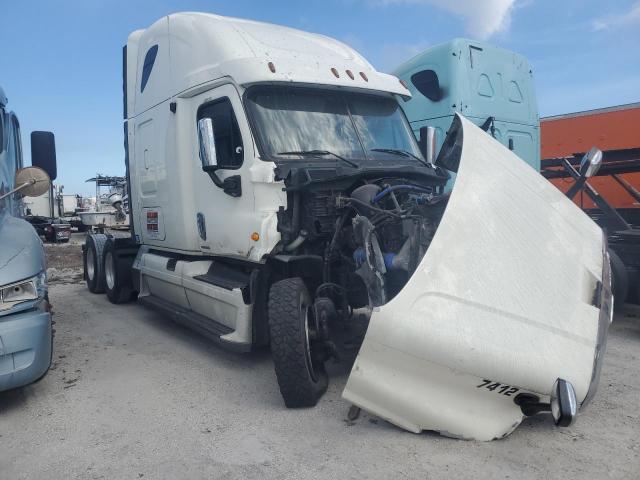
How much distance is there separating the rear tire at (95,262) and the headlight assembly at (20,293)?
4.89 m

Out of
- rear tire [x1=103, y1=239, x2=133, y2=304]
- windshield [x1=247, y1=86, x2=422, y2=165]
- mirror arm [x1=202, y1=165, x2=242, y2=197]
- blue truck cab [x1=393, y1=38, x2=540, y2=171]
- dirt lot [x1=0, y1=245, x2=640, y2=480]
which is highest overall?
blue truck cab [x1=393, y1=38, x2=540, y2=171]

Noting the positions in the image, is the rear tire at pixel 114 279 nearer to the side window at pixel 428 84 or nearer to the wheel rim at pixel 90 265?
the wheel rim at pixel 90 265

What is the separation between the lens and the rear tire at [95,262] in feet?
29.0

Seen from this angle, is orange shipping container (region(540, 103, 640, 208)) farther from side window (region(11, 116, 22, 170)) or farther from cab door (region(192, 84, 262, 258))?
side window (region(11, 116, 22, 170))

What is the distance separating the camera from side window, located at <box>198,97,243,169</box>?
500 cm

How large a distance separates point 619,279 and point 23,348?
551 centimetres

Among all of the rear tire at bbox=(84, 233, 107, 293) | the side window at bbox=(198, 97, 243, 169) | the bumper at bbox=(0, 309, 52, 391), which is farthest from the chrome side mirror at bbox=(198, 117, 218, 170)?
the rear tire at bbox=(84, 233, 107, 293)

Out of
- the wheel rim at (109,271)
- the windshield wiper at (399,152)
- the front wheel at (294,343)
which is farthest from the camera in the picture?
the wheel rim at (109,271)

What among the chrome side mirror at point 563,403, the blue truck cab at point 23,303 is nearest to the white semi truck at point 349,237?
the chrome side mirror at point 563,403

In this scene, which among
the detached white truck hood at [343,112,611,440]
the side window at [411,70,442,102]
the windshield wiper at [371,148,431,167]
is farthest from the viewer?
the side window at [411,70,442,102]

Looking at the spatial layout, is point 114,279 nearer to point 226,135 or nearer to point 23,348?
point 226,135

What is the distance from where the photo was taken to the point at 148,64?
6746 mm

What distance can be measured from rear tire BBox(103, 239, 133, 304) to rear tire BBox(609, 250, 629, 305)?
20.8 ft

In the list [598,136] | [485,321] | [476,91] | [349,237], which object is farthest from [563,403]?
[598,136]
